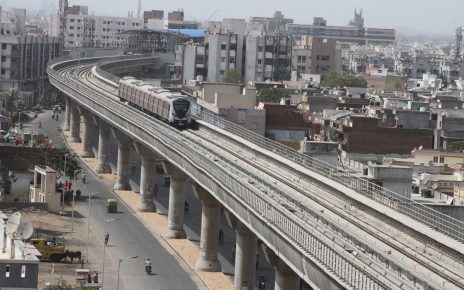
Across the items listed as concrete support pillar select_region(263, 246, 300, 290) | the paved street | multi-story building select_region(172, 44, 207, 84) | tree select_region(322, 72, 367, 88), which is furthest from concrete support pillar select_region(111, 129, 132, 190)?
multi-story building select_region(172, 44, 207, 84)

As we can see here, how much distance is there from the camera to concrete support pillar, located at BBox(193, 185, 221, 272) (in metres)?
60.7

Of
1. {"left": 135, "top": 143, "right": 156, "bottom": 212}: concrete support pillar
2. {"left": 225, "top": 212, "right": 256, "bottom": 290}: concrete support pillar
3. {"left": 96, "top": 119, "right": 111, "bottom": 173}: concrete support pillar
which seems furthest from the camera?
{"left": 96, "top": 119, "right": 111, "bottom": 173}: concrete support pillar

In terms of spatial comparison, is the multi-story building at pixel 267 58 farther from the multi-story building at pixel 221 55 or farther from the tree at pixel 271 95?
the tree at pixel 271 95

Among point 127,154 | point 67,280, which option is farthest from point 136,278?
point 127,154

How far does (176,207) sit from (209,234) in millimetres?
8159

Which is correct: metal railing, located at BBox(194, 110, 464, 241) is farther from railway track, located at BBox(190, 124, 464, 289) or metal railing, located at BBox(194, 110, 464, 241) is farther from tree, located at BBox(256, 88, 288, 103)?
tree, located at BBox(256, 88, 288, 103)

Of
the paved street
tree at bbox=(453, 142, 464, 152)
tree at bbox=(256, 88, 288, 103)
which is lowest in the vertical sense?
the paved street

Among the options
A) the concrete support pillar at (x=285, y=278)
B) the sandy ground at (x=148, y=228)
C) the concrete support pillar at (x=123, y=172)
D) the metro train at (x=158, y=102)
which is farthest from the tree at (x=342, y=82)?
the concrete support pillar at (x=285, y=278)

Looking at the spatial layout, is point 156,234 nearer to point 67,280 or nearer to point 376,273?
point 67,280

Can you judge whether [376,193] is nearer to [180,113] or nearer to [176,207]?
[176,207]

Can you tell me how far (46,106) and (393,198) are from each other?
367ft

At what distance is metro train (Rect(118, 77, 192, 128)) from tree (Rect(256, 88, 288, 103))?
22.7 m

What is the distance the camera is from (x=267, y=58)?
162 meters

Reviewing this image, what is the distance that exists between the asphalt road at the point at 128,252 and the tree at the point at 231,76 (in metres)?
67.0
